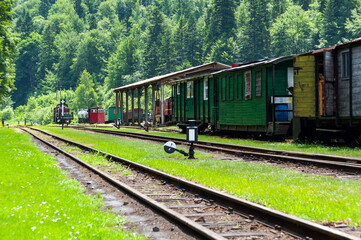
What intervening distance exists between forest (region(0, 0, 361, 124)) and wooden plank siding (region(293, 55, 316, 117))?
90.0ft

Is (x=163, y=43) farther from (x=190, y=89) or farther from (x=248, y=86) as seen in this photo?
(x=248, y=86)

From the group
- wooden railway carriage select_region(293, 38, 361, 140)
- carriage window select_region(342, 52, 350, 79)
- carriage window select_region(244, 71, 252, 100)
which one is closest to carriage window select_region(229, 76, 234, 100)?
carriage window select_region(244, 71, 252, 100)

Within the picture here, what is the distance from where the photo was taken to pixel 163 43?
12744 centimetres

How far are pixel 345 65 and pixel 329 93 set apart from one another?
1.29m

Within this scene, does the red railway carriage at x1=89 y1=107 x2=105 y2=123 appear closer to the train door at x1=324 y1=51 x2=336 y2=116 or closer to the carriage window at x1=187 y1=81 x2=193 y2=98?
the carriage window at x1=187 y1=81 x2=193 y2=98

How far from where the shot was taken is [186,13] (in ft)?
568

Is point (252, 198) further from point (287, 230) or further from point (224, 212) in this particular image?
point (287, 230)

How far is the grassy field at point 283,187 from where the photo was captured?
657 cm

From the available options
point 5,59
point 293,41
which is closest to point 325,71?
point 5,59

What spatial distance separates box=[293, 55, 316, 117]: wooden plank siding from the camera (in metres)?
19.2

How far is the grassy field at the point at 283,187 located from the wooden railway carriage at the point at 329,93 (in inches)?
247

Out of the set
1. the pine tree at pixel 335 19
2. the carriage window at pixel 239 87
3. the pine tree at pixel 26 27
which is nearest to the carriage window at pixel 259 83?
→ the carriage window at pixel 239 87

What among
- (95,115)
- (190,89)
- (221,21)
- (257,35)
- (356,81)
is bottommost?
(95,115)

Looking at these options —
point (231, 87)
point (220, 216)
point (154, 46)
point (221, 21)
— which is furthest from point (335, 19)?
point (220, 216)
